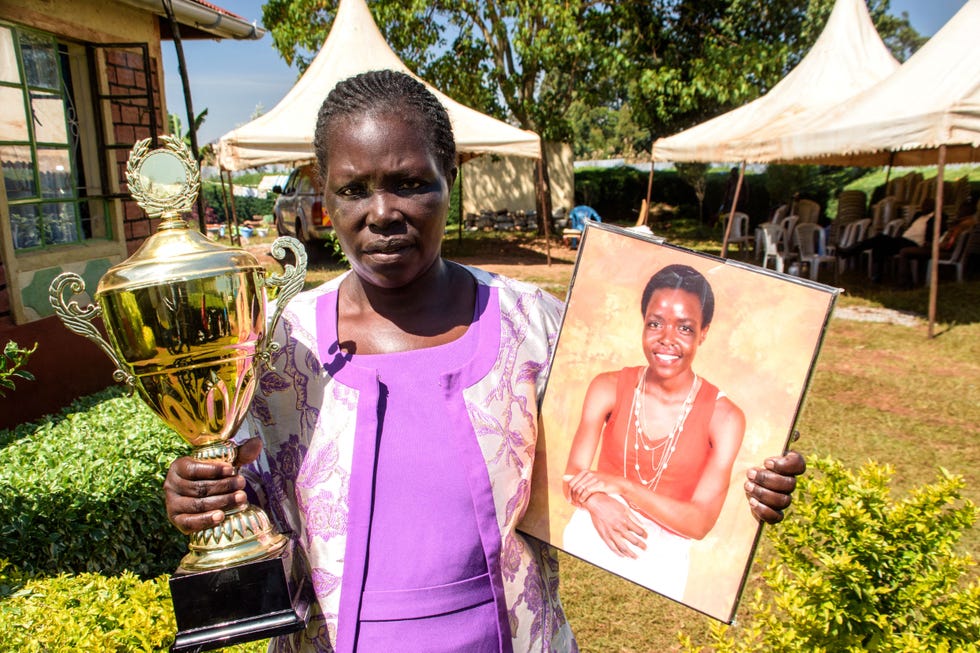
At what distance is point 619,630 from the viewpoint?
3.38 meters

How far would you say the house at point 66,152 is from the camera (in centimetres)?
438

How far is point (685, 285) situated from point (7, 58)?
472 cm

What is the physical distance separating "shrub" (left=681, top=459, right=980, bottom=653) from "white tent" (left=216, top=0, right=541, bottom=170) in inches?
314

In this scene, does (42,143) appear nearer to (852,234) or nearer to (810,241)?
(810,241)

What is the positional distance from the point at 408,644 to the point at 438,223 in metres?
0.76

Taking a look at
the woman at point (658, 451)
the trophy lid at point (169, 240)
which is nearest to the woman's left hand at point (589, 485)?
the woman at point (658, 451)

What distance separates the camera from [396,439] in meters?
1.32

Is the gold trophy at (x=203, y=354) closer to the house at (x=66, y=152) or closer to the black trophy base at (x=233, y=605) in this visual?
the black trophy base at (x=233, y=605)

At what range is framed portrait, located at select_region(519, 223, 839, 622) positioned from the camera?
53.6 inches

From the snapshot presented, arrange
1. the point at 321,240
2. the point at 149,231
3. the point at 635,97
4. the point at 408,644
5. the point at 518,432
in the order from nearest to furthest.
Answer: the point at 408,644, the point at 518,432, the point at 149,231, the point at 321,240, the point at 635,97

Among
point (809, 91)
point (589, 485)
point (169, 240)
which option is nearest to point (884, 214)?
point (809, 91)

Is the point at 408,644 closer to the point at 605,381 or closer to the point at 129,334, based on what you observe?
the point at 605,381

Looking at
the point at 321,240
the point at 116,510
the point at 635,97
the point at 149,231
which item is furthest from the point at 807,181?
the point at 116,510

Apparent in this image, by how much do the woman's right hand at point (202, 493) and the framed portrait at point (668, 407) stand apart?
0.57 m
